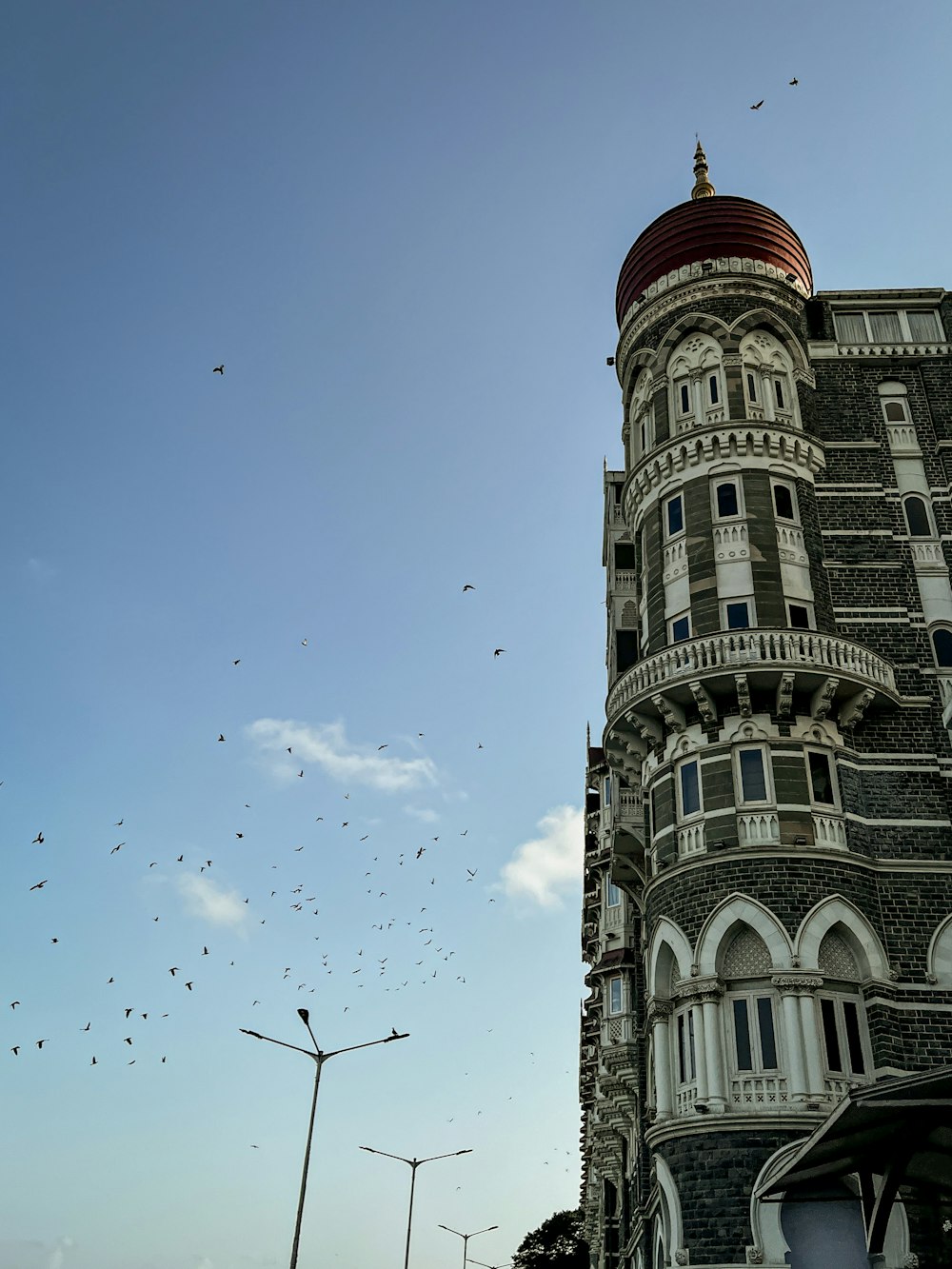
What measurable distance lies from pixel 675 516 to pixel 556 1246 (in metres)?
90.9

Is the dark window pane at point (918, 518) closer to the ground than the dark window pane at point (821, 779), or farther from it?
farther from it

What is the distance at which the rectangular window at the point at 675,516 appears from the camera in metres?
35.8

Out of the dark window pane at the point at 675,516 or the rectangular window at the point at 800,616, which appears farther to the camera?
the dark window pane at the point at 675,516

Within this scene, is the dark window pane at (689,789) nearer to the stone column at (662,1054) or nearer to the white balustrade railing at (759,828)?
the white balustrade railing at (759,828)

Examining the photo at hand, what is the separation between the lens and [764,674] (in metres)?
30.9

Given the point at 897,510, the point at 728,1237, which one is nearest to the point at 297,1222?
the point at 728,1237

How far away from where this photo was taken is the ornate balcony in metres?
30.9

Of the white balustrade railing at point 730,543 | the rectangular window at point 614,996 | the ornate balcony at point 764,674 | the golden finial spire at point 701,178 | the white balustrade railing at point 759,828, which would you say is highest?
the golden finial spire at point 701,178

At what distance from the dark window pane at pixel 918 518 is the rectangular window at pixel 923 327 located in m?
7.11

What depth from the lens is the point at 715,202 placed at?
135 ft

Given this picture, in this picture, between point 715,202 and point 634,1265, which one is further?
point 715,202

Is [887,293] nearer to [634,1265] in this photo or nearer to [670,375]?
[670,375]

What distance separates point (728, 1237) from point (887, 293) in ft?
104

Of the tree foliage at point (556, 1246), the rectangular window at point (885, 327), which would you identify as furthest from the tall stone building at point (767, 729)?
the tree foliage at point (556, 1246)
